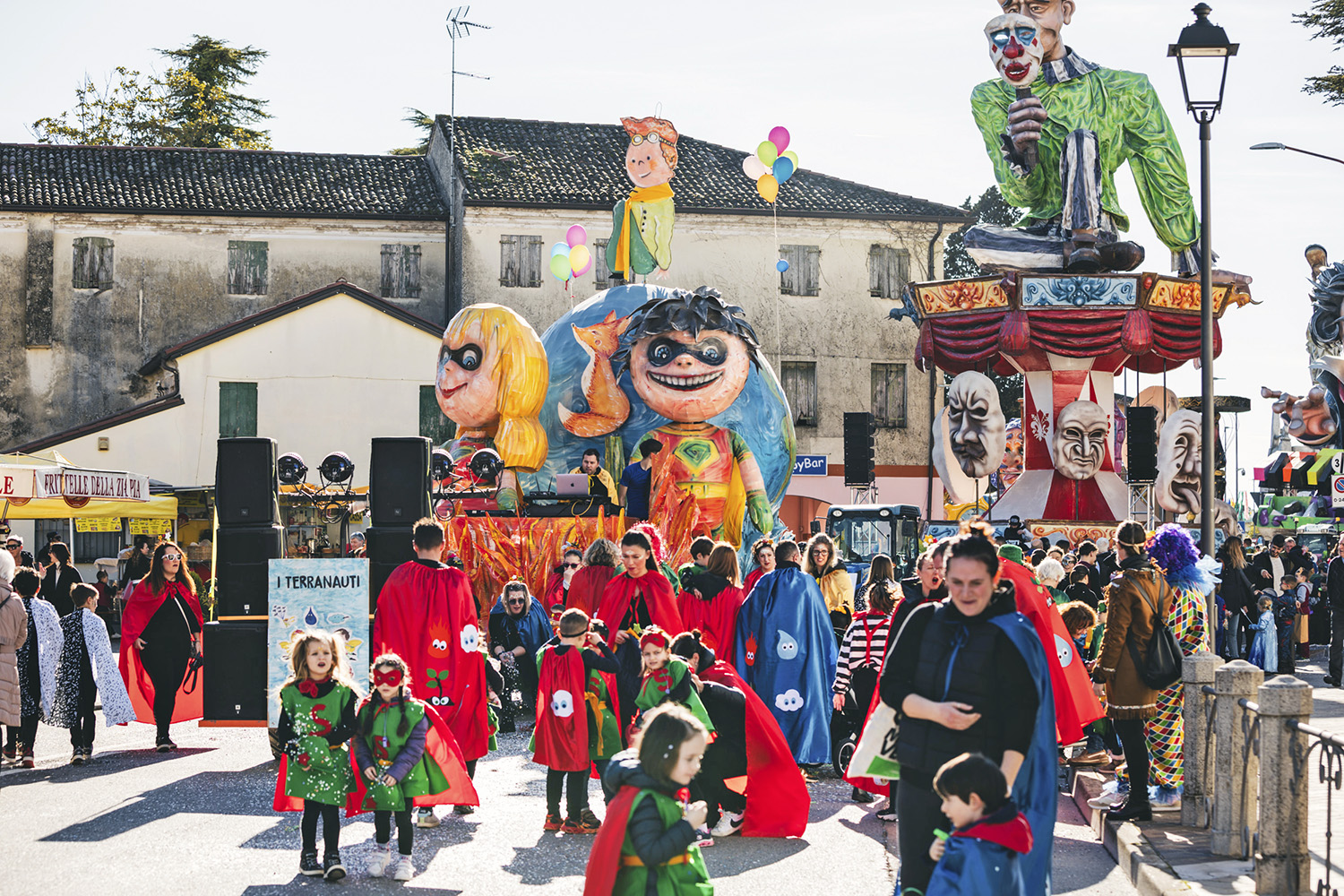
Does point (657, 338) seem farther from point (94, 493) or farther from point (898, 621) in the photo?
point (898, 621)

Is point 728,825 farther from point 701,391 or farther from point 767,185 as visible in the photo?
point 767,185

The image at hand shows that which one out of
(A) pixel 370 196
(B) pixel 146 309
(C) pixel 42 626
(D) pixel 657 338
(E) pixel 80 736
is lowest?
(E) pixel 80 736

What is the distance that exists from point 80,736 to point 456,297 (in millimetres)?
26885

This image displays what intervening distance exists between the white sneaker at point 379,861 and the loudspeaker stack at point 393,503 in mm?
4105

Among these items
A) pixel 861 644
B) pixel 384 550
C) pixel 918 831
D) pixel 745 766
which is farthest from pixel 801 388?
pixel 918 831

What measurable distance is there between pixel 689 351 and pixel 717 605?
7759 millimetres

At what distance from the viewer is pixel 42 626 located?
11.2 meters

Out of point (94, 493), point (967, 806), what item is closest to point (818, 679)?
point (967, 806)

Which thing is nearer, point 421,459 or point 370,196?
point 421,459

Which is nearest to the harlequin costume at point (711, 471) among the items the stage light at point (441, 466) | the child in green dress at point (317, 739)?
the stage light at point (441, 466)

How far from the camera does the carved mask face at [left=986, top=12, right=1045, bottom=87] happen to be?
A: 23094 millimetres

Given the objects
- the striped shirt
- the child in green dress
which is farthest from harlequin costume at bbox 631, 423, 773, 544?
the child in green dress

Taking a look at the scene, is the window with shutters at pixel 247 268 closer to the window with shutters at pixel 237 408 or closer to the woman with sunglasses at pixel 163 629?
the window with shutters at pixel 237 408

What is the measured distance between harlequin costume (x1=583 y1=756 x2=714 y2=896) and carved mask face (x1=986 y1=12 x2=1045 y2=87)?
2033 cm
